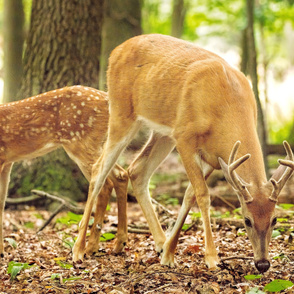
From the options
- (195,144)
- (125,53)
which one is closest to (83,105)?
(125,53)

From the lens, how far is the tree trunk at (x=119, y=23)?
12.2 meters

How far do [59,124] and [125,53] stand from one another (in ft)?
4.01

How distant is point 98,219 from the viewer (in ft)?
19.2

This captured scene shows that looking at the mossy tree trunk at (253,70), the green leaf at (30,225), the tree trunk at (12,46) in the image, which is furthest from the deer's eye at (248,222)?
the tree trunk at (12,46)

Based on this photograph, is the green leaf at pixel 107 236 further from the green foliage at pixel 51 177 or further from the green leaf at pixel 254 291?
the green foliage at pixel 51 177

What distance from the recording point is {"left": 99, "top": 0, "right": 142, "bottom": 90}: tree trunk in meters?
12.2

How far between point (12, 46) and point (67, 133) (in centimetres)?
434

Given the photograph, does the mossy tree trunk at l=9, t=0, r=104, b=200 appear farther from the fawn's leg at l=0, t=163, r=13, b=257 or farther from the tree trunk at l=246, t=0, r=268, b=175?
the tree trunk at l=246, t=0, r=268, b=175

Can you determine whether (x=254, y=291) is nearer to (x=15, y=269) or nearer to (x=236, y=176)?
(x=236, y=176)

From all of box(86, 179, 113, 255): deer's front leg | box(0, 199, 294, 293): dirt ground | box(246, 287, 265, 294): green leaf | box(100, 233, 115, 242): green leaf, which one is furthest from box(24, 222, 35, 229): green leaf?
box(246, 287, 265, 294): green leaf

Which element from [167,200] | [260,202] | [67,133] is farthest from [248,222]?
[167,200]

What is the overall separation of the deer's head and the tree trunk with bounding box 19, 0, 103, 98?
14.6ft

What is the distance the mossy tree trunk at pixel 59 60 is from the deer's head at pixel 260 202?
4.45 meters

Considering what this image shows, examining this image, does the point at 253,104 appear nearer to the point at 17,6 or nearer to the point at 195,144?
the point at 195,144
